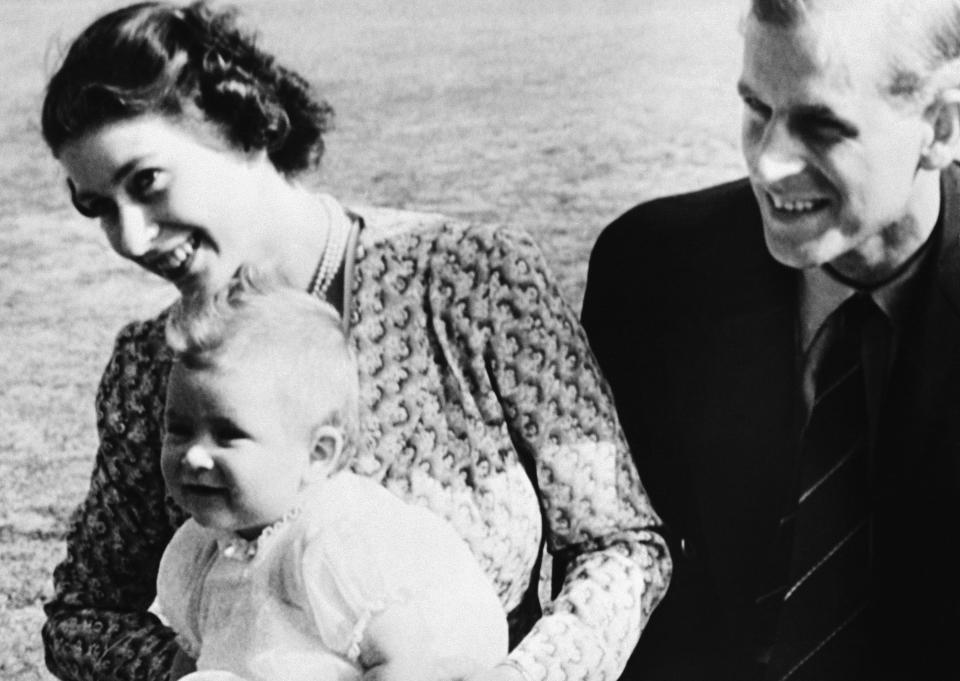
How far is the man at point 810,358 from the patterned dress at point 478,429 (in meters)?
0.30

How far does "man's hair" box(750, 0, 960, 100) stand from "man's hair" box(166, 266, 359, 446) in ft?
2.61

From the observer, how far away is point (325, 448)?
7.10 feet

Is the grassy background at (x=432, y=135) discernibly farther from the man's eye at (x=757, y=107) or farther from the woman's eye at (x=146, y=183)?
the man's eye at (x=757, y=107)

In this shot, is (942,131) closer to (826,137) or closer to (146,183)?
(826,137)

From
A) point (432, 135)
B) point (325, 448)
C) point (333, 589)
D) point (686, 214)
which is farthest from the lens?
point (432, 135)

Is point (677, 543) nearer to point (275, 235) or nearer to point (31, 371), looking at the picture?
point (275, 235)

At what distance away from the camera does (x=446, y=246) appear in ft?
8.00

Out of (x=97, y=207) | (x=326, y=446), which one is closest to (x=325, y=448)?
(x=326, y=446)

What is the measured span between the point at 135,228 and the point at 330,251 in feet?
0.97

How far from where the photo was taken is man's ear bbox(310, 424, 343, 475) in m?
2.14

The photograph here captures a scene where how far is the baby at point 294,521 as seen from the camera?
6.75 ft

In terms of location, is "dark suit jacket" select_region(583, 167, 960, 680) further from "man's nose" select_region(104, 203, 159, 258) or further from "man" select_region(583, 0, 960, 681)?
"man's nose" select_region(104, 203, 159, 258)

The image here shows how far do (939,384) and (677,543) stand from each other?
0.54 meters

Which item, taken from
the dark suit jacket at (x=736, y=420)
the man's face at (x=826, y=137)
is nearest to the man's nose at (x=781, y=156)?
the man's face at (x=826, y=137)
